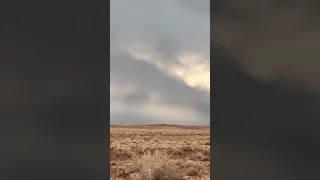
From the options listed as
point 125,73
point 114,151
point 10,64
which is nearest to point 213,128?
point 10,64

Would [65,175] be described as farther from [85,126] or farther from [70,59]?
[70,59]

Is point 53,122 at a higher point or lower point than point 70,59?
lower

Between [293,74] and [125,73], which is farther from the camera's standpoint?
[125,73]

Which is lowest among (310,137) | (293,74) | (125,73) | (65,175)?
(65,175)

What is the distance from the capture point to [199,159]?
666 inches

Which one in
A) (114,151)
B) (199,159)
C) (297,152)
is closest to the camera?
(297,152)

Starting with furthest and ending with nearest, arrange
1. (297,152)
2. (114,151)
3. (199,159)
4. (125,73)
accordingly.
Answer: (125,73), (114,151), (199,159), (297,152)

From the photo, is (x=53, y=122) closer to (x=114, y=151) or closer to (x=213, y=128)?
(x=213, y=128)

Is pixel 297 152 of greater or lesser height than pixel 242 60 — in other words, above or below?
below

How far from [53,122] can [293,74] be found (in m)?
1.25

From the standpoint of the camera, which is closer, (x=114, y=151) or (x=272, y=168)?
(x=272, y=168)

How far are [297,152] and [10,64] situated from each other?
1528 mm

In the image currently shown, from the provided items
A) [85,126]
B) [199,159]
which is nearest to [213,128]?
[85,126]

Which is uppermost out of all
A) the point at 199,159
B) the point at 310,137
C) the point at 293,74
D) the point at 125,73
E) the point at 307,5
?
the point at 125,73
